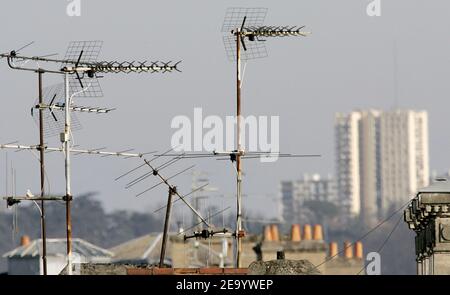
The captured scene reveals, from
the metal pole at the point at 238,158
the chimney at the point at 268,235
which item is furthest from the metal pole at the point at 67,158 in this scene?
the chimney at the point at 268,235

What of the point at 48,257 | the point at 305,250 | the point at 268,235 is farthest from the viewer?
the point at 268,235

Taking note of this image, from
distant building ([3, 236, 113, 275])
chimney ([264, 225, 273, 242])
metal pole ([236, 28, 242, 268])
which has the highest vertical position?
metal pole ([236, 28, 242, 268])

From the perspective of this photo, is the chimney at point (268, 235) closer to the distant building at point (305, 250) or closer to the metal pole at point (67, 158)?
the distant building at point (305, 250)

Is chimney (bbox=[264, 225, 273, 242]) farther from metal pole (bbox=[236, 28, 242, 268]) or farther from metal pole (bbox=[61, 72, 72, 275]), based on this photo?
metal pole (bbox=[61, 72, 72, 275])

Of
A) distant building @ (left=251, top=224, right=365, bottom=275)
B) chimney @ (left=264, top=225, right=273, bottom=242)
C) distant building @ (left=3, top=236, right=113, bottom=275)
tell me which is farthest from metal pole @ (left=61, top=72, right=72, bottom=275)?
chimney @ (left=264, top=225, right=273, bottom=242)

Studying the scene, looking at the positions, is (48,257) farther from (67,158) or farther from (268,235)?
(67,158)

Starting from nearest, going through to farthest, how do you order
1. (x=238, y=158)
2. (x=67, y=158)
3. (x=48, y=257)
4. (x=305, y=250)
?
(x=67, y=158) → (x=238, y=158) → (x=305, y=250) → (x=48, y=257)

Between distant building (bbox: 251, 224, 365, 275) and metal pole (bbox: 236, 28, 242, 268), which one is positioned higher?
metal pole (bbox: 236, 28, 242, 268)

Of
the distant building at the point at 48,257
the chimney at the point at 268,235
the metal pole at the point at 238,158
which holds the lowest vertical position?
the distant building at the point at 48,257

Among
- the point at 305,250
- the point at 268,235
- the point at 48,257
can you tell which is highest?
the point at 268,235

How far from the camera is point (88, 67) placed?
65.9 meters

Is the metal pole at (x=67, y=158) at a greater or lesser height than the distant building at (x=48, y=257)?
greater

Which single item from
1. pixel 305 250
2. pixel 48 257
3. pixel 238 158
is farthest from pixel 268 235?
Answer: pixel 238 158
